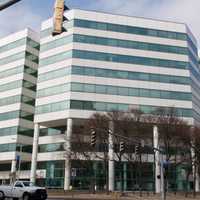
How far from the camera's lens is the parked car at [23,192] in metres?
27.4

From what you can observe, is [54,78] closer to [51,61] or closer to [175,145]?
[51,61]

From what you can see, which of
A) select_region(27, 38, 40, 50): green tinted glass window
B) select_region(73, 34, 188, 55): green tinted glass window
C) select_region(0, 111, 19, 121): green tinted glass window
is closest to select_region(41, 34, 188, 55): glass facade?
select_region(73, 34, 188, 55): green tinted glass window

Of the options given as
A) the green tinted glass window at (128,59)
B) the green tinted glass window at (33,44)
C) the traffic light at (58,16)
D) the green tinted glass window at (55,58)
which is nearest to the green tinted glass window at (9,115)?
the green tinted glass window at (55,58)

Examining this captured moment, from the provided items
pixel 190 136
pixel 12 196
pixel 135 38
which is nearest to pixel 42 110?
pixel 135 38

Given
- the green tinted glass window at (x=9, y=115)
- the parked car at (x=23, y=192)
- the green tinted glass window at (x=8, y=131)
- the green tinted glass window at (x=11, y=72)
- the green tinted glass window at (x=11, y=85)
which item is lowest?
the parked car at (x=23, y=192)

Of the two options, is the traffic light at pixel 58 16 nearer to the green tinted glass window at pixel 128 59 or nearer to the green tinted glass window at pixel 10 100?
the green tinted glass window at pixel 128 59

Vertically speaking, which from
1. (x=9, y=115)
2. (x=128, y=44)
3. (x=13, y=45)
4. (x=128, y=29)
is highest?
(x=128, y=29)

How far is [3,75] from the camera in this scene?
7719 cm

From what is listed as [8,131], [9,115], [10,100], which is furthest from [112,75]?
[8,131]

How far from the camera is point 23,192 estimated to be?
2761 centimetres

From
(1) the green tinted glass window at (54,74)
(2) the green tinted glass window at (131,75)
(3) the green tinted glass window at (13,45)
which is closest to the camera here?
(2) the green tinted glass window at (131,75)

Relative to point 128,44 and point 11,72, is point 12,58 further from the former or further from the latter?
point 128,44

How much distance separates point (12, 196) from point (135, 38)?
47.1 metres

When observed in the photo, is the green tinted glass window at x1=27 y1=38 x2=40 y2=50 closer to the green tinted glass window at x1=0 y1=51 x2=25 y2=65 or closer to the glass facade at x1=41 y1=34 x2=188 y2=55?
the green tinted glass window at x1=0 y1=51 x2=25 y2=65
